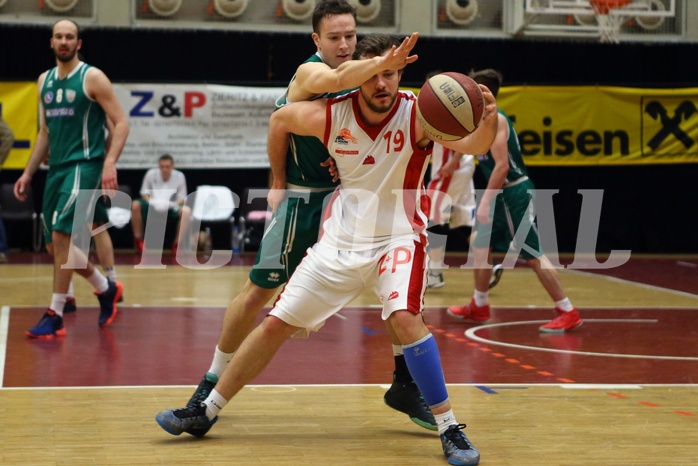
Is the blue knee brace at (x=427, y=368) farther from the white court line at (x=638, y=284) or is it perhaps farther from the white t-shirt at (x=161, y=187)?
the white t-shirt at (x=161, y=187)

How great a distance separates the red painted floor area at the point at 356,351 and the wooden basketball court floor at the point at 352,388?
0.02m

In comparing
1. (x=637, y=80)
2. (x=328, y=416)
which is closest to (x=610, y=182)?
(x=637, y=80)

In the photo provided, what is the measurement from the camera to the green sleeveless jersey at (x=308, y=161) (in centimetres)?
480

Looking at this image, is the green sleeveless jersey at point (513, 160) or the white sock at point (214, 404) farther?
the green sleeveless jersey at point (513, 160)

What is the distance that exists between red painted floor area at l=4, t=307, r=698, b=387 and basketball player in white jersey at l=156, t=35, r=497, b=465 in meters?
1.45

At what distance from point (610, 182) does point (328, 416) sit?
11919 mm

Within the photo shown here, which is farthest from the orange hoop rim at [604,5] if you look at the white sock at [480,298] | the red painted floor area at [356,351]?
the white sock at [480,298]

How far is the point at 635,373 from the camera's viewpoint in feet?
20.1

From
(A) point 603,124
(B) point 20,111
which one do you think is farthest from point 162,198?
(A) point 603,124

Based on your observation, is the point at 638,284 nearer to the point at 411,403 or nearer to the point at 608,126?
the point at 608,126

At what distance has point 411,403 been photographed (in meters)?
4.71

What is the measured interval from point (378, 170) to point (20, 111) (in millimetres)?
10824

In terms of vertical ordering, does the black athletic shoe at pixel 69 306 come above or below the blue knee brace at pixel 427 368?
below

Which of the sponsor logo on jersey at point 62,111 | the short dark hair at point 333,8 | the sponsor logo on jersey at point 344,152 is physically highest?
the short dark hair at point 333,8
